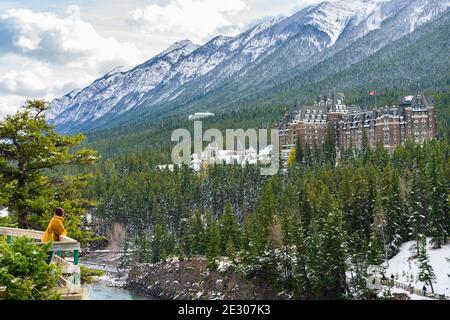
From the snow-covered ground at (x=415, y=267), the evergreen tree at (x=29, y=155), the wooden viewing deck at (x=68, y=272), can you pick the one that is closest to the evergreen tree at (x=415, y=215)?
the snow-covered ground at (x=415, y=267)

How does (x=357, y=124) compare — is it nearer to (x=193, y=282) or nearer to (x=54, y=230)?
(x=193, y=282)

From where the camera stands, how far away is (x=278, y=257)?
70688 millimetres

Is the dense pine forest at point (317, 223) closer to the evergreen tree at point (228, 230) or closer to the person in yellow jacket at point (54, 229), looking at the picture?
the evergreen tree at point (228, 230)

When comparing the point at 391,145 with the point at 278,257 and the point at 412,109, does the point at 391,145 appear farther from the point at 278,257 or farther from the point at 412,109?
the point at 278,257

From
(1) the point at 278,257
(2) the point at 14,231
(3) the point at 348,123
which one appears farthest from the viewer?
(3) the point at 348,123

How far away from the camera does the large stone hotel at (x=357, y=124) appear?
138625 mm

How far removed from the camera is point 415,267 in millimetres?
64625

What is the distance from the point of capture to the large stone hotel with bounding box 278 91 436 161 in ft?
455

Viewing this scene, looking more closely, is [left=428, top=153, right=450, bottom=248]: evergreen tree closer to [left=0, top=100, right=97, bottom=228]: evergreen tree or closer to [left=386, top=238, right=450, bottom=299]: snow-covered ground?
[left=386, top=238, right=450, bottom=299]: snow-covered ground

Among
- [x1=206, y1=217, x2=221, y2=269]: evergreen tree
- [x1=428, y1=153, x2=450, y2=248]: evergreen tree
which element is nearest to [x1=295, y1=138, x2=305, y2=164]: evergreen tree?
[x1=206, y1=217, x2=221, y2=269]: evergreen tree

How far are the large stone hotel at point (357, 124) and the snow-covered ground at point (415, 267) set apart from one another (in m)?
64.3

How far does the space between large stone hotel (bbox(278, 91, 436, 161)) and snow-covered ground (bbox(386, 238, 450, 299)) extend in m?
64.3

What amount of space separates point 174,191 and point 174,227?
8.71m
